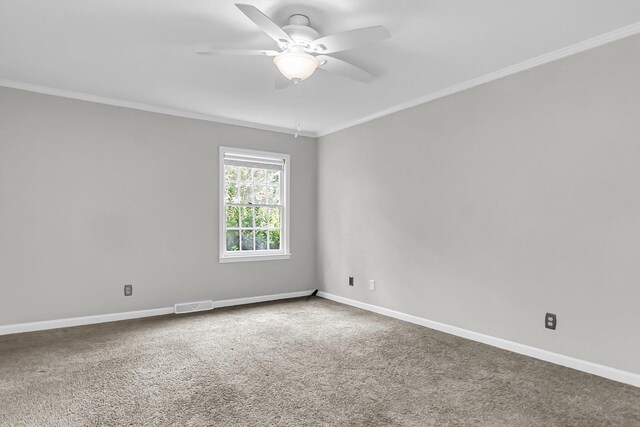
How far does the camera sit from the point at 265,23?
222cm

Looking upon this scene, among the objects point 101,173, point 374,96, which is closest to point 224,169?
point 101,173

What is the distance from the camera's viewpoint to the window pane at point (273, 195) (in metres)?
5.53

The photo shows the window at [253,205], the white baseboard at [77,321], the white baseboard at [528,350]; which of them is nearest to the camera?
the white baseboard at [528,350]

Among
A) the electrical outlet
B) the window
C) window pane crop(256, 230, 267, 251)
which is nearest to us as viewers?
the electrical outlet

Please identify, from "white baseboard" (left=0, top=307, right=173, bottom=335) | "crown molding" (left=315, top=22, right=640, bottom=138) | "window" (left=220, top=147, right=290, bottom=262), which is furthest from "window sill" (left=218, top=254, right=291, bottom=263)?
"crown molding" (left=315, top=22, right=640, bottom=138)

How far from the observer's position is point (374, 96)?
4.14 meters

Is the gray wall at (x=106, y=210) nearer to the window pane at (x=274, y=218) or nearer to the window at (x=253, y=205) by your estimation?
the window at (x=253, y=205)

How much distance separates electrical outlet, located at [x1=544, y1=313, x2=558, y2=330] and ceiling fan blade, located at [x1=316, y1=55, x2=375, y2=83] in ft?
7.69

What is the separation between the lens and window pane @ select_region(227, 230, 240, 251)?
517 centimetres

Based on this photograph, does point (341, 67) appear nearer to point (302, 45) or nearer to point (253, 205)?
point (302, 45)

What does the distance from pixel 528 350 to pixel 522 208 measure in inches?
46.0

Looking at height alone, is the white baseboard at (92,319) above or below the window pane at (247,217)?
below

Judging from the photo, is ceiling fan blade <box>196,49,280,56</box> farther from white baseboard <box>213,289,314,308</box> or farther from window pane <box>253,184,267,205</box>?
white baseboard <box>213,289,314,308</box>

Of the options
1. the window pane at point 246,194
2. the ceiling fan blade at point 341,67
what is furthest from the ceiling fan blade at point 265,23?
the window pane at point 246,194
